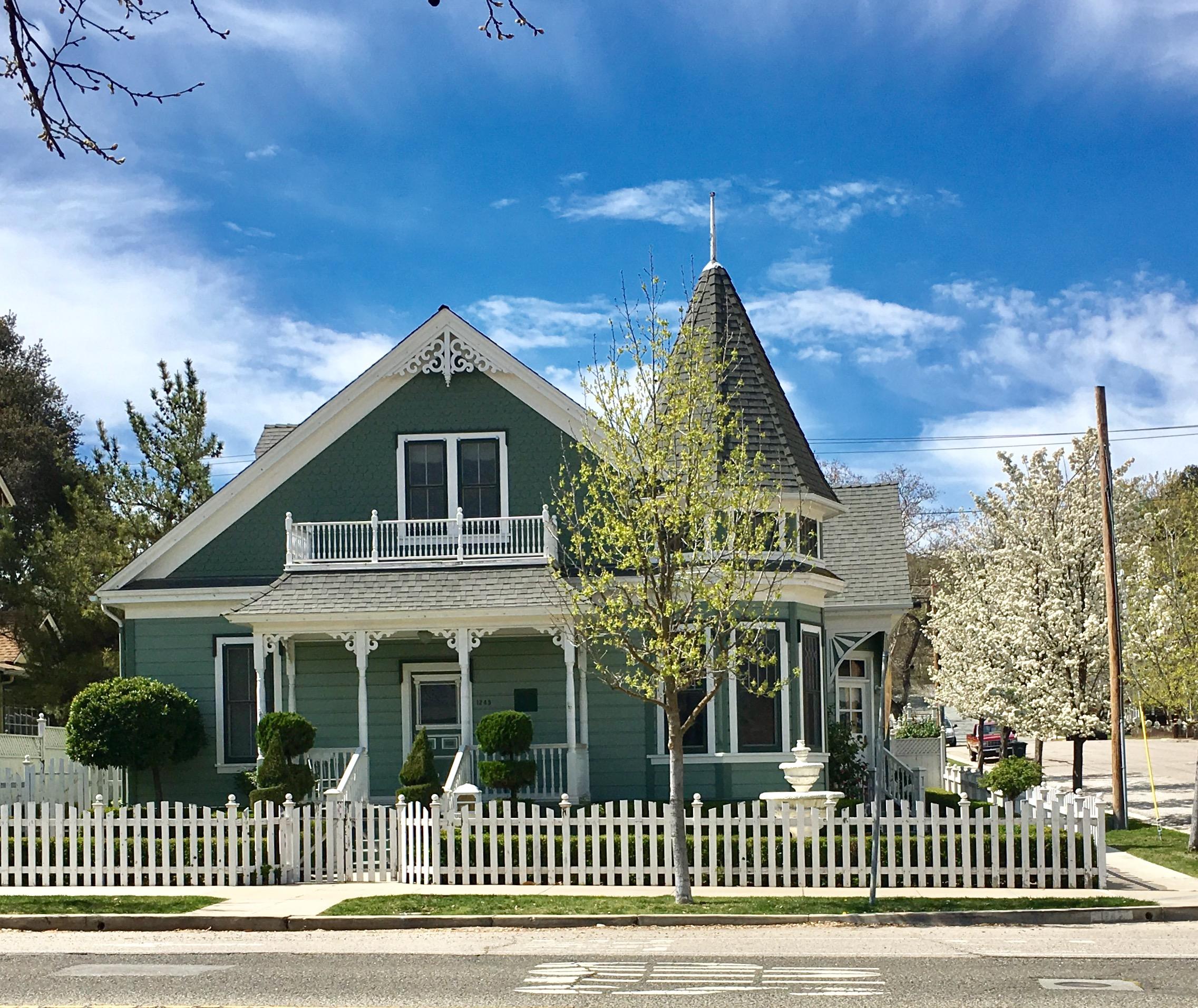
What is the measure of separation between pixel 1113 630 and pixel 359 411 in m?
13.6

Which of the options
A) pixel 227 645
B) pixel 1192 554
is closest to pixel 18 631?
pixel 227 645

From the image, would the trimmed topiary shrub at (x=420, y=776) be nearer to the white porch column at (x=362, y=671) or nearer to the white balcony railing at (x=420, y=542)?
the white porch column at (x=362, y=671)

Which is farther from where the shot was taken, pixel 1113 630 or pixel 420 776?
pixel 1113 630

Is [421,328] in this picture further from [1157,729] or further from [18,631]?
[1157,729]

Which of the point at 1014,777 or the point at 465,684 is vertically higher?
the point at 465,684

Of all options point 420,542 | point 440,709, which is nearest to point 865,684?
point 440,709

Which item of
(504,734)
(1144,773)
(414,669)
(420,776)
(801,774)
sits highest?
(414,669)

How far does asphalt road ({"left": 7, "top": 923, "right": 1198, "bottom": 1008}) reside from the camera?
32.3 feet

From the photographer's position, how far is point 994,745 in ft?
175

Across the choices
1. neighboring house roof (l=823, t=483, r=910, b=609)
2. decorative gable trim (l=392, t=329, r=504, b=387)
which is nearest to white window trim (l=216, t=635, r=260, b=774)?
decorative gable trim (l=392, t=329, r=504, b=387)

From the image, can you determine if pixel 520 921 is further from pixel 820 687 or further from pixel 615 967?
pixel 820 687

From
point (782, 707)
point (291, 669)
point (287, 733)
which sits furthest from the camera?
point (291, 669)

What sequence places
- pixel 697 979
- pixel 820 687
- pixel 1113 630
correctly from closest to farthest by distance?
pixel 697 979 < pixel 820 687 < pixel 1113 630

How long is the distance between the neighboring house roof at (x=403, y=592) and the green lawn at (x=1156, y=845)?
9.18 m
